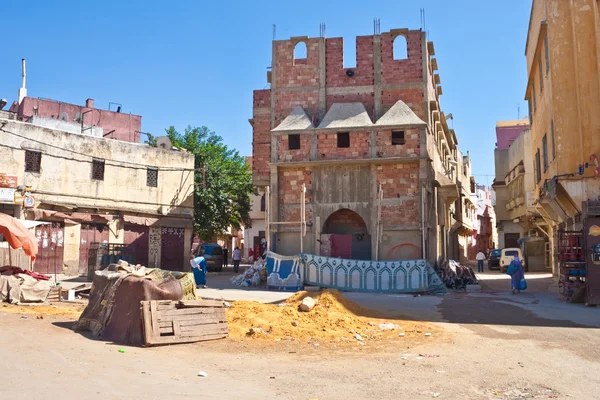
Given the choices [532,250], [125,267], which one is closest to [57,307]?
[125,267]

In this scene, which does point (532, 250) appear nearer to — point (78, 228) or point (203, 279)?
point (203, 279)

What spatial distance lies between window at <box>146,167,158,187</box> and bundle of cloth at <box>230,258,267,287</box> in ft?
31.2

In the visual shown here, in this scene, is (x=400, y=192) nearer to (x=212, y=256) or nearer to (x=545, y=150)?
(x=545, y=150)

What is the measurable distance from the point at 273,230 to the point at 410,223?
5840 millimetres

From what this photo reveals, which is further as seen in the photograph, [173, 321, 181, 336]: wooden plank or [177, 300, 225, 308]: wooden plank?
[177, 300, 225, 308]: wooden plank

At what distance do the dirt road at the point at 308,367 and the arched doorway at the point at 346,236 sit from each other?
11.7 m

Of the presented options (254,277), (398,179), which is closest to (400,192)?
(398,179)

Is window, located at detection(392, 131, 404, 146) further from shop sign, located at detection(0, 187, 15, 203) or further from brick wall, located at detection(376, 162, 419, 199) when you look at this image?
shop sign, located at detection(0, 187, 15, 203)

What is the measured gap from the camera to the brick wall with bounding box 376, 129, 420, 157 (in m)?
22.6

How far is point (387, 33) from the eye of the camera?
950 inches

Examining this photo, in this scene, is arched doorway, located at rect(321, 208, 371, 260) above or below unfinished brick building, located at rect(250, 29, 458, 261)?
below

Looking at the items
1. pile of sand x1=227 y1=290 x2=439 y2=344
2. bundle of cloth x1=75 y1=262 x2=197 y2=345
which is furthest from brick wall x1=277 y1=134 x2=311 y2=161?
bundle of cloth x1=75 y1=262 x2=197 y2=345

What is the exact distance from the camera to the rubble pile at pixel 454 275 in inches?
850

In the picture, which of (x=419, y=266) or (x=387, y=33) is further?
(x=387, y=33)
